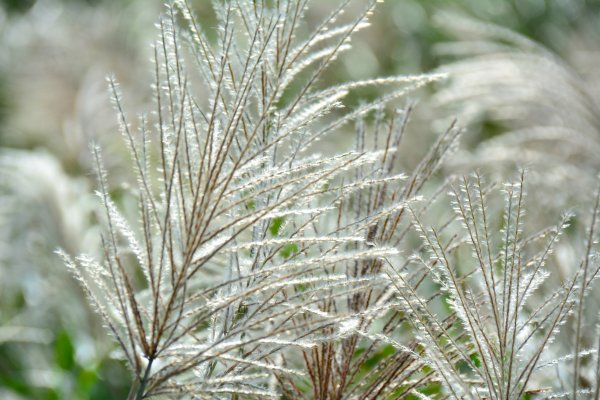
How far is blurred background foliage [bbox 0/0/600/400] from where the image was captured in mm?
1844

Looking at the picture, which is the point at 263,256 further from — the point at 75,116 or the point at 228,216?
the point at 75,116

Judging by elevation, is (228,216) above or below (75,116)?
below

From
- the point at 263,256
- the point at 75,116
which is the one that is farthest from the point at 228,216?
the point at 75,116

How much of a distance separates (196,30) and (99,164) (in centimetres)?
17

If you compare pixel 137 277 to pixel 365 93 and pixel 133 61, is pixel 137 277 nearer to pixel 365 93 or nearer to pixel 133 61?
pixel 365 93

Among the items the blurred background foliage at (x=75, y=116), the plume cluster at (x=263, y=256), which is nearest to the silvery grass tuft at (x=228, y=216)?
the plume cluster at (x=263, y=256)

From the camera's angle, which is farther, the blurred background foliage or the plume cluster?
the blurred background foliage

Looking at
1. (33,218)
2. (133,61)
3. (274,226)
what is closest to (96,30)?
(133,61)

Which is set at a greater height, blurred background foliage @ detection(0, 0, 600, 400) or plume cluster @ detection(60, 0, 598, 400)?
blurred background foliage @ detection(0, 0, 600, 400)

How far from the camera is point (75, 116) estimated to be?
125 inches

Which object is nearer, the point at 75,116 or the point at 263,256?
the point at 263,256

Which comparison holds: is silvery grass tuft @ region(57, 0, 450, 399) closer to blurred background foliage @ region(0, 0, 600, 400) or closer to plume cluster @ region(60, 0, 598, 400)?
plume cluster @ region(60, 0, 598, 400)

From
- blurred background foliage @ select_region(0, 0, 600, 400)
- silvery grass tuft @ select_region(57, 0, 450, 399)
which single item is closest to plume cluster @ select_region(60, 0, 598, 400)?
silvery grass tuft @ select_region(57, 0, 450, 399)

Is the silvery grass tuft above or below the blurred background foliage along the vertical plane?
below
